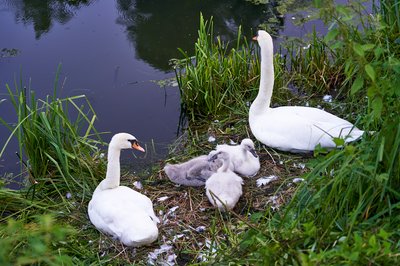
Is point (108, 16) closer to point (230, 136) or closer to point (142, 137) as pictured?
point (142, 137)

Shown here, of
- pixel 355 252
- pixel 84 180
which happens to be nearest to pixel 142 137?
pixel 84 180

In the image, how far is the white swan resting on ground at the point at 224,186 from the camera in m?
4.21

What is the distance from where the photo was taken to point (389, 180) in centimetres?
319

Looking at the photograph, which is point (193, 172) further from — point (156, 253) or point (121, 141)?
point (156, 253)

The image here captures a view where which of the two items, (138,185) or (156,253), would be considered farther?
(138,185)

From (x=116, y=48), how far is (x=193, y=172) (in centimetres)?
326

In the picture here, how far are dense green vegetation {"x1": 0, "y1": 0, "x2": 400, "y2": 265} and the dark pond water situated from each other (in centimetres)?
34

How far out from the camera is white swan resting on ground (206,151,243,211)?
421 cm

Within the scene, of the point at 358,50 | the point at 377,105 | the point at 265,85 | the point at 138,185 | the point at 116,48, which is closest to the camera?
the point at 358,50

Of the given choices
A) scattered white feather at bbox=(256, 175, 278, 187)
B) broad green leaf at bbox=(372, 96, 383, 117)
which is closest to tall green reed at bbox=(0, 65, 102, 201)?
scattered white feather at bbox=(256, 175, 278, 187)

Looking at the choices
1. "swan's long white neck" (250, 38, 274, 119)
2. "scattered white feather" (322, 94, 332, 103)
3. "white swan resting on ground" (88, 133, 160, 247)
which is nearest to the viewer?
"white swan resting on ground" (88, 133, 160, 247)

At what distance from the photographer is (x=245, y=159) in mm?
4637

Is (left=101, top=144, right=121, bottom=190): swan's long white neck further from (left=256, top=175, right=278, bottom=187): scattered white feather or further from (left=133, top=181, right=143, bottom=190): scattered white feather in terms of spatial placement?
(left=256, top=175, right=278, bottom=187): scattered white feather

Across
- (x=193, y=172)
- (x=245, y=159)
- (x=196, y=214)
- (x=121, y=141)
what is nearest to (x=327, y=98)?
(x=245, y=159)
